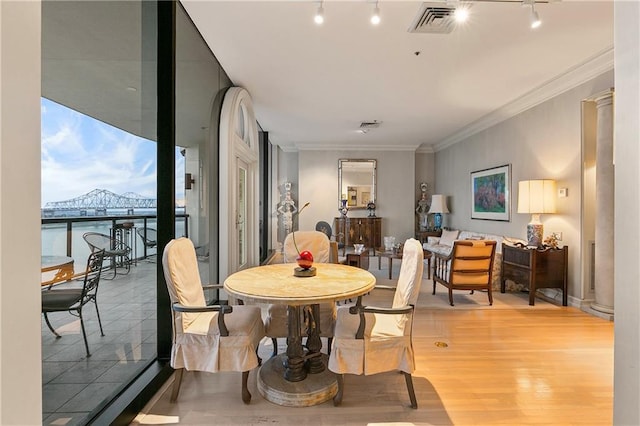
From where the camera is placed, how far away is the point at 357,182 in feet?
28.1

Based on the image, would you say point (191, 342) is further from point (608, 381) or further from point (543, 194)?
point (543, 194)

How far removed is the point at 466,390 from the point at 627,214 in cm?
183

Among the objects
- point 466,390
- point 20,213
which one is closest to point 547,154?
point 466,390

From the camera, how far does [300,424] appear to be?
1936mm

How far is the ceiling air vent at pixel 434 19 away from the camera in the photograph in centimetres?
258

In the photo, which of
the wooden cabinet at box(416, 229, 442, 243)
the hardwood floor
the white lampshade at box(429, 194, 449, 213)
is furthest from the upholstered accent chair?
Answer: the wooden cabinet at box(416, 229, 442, 243)

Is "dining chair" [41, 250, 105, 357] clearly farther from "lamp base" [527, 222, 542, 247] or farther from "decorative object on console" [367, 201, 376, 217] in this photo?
"decorative object on console" [367, 201, 376, 217]

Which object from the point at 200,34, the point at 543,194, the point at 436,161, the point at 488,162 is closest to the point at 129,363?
the point at 200,34

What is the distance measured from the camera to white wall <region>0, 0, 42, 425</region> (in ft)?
2.40

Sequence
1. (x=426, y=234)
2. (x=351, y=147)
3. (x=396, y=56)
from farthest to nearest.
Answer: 1. (x=351, y=147)
2. (x=426, y=234)
3. (x=396, y=56)

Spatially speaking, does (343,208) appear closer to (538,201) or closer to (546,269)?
(538,201)

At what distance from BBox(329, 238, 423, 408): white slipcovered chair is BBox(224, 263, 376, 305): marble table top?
0.62 feet

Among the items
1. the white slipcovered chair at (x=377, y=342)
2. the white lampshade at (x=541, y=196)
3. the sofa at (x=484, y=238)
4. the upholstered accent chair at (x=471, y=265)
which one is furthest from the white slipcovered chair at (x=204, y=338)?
the white lampshade at (x=541, y=196)

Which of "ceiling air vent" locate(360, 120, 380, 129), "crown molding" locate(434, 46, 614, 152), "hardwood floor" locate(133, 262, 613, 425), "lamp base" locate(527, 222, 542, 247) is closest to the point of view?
"hardwood floor" locate(133, 262, 613, 425)
